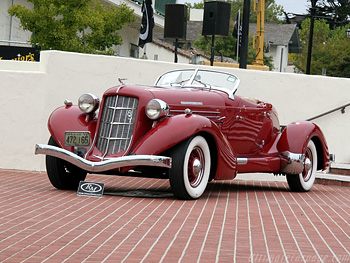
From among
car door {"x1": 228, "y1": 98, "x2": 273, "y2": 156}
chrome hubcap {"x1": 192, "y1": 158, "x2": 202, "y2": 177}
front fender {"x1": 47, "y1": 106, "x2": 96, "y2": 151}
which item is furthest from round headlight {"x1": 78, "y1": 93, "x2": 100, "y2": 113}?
car door {"x1": 228, "y1": 98, "x2": 273, "y2": 156}

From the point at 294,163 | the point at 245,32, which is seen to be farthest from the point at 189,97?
the point at 245,32

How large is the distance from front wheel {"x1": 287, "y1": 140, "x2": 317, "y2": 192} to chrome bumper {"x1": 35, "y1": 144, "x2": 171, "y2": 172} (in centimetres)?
284

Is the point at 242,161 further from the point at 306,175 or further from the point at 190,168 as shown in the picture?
the point at 306,175

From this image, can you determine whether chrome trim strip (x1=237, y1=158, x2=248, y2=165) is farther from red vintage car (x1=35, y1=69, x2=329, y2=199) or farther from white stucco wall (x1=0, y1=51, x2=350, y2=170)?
white stucco wall (x1=0, y1=51, x2=350, y2=170)

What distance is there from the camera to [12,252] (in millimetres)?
5227

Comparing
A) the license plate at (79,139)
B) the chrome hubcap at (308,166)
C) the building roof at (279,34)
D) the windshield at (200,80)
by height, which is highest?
the building roof at (279,34)

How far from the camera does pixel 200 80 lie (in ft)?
33.5

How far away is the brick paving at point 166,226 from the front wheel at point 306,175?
0.55m

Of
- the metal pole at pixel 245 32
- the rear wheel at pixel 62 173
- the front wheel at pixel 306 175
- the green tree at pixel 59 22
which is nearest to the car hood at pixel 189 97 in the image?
the rear wheel at pixel 62 173

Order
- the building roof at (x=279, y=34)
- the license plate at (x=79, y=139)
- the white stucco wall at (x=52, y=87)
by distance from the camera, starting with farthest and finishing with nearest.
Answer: the building roof at (x=279, y=34), the white stucco wall at (x=52, y=87), the license plate at (x=79, y=139)

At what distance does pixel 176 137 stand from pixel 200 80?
6.75 ft

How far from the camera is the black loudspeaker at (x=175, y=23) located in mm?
18766

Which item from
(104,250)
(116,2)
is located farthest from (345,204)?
(116,2)

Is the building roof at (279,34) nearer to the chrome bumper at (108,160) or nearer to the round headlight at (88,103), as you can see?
the round headlight at (88,103)
